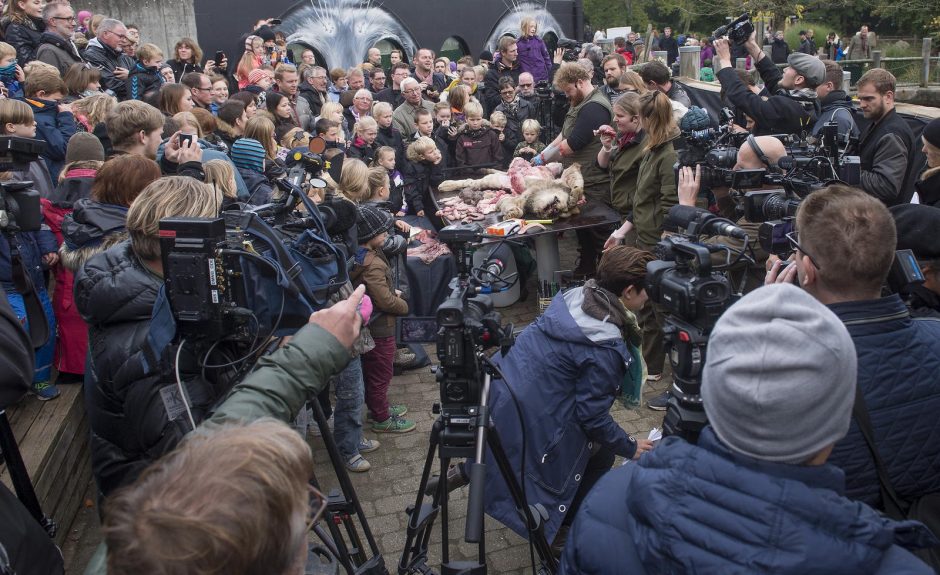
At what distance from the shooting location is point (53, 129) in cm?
547

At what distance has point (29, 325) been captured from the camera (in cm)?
388

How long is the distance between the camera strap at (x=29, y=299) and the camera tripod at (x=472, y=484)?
2.25 meters

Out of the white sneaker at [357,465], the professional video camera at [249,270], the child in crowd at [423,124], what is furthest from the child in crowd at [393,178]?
the professional video camera at [249,270]

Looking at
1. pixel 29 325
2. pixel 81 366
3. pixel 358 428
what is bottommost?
pixel 358 428

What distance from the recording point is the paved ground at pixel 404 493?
368cm

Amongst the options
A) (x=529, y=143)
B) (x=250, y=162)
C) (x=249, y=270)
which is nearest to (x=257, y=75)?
(x=529, y=143)

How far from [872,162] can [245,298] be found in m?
4.82

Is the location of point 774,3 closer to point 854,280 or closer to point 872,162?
point 872,162

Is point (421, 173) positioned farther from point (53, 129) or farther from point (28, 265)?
point (28, 265)

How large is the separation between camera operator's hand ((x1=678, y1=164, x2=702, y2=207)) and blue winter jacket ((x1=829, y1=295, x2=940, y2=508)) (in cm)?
266

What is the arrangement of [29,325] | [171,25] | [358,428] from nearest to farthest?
[29,325], [358,428], [171,25]

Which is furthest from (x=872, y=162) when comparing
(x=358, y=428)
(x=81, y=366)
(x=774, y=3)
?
(x=774, y=3)

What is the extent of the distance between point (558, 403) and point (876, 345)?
1300 mm

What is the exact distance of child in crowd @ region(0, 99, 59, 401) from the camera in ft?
12.5
